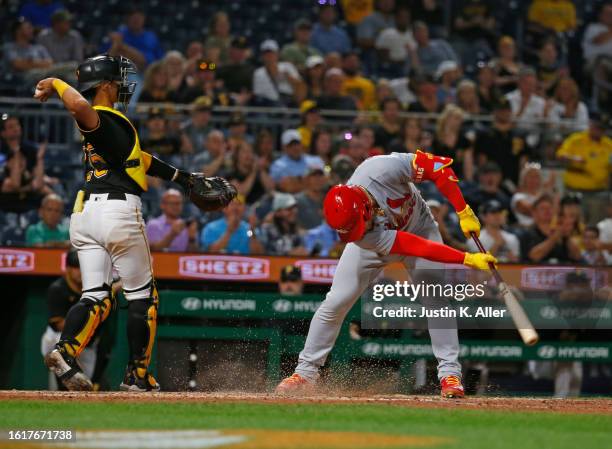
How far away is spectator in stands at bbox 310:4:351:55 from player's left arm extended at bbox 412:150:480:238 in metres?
7.62

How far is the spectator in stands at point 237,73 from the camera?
1306 cm

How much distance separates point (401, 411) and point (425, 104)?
24.7 ft

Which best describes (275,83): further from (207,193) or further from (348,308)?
(348,308)

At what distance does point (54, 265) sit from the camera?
33.1 feet

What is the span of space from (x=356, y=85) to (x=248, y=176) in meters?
2.72

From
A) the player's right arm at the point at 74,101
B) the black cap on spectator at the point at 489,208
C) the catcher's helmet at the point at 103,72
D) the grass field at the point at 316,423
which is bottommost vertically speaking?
the grass field at the point at 316,423

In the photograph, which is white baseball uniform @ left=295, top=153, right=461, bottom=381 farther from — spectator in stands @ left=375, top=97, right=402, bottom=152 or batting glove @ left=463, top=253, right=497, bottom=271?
spectator in stands @ left=375, top=97, right=402, bottom=152

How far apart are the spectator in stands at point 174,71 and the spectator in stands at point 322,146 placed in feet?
5.33

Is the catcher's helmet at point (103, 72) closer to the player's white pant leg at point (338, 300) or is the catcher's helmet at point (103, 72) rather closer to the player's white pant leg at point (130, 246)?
the player's white pant leg at point (130, 246)

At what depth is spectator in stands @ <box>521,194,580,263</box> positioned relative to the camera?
11047mm

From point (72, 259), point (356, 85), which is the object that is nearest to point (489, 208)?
point (356, 85)

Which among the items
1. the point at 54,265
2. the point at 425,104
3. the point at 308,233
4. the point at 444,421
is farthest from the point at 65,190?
the point at 444,421

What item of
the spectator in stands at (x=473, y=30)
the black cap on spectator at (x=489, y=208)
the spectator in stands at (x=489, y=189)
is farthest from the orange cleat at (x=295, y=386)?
the spectator in stands at (x=473, y=30)

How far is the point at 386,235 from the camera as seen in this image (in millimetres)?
6977
